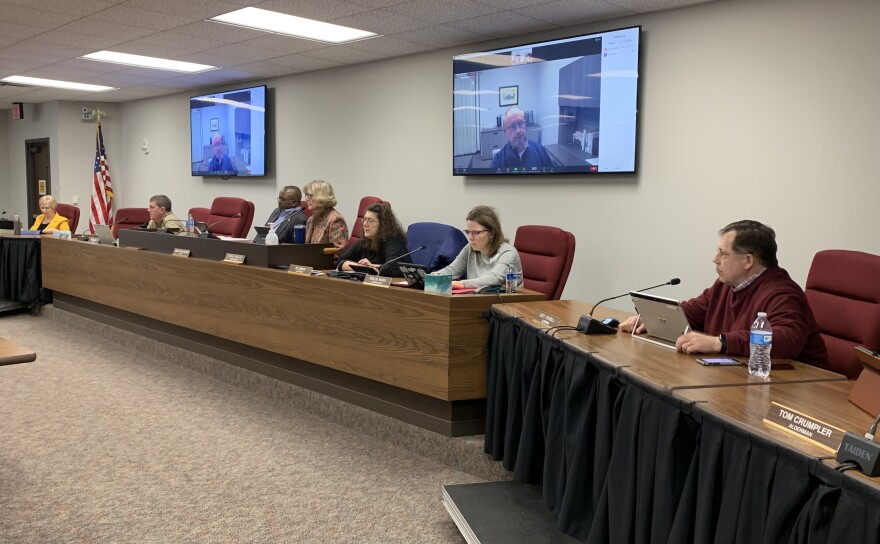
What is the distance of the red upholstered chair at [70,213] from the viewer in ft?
26.2

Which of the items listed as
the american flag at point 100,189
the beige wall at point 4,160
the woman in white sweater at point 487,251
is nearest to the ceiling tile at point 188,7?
the woman in white sweater at point 487,251

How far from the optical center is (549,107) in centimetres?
518

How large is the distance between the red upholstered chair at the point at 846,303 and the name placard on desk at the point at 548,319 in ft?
3.10

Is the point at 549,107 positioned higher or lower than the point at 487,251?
higher

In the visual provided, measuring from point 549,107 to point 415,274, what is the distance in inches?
88.8

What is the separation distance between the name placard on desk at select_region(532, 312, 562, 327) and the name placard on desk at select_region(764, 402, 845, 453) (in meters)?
1.19

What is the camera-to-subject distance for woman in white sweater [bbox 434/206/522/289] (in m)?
3.72

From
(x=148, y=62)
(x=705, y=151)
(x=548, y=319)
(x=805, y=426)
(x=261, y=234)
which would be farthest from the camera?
(x=148, y=62)

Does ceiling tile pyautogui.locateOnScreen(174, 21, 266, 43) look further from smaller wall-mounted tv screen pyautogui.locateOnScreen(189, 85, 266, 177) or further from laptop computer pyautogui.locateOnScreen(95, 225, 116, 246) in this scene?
smaller wall-mounted tv screen pyautogui.locateOnScreen(189, 85, 266, 177)

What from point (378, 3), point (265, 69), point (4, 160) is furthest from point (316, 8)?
point (4, 160)

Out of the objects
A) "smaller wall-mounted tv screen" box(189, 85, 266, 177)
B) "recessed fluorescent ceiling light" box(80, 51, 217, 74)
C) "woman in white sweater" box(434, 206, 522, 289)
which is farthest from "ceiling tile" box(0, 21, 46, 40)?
"woman in white sweater" box(434, 206, 522, 289)

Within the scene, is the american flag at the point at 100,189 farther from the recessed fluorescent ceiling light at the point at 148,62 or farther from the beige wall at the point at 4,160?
the recessed fluorescent ceiling light at the point at 148,62

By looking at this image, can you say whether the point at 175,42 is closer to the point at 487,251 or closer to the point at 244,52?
the point at 244,52

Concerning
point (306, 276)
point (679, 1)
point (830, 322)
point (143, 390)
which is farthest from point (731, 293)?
point (143, 390)
